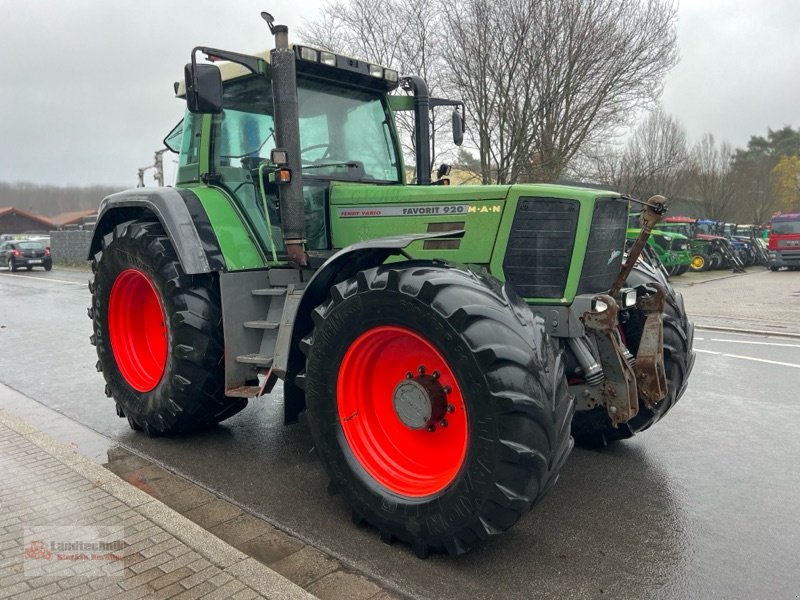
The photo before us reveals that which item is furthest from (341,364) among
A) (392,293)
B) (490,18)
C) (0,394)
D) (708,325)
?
(490,18)

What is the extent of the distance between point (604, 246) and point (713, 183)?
40960 millimetres

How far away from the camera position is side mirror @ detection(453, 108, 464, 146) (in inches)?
223

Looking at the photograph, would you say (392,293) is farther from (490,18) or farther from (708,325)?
(490,18)

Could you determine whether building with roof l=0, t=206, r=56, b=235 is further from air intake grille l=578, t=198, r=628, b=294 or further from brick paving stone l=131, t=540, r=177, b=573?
air intake grille l=578, t=198, r=628, b=294

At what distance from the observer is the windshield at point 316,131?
4680 millimetres

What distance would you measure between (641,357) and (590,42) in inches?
688

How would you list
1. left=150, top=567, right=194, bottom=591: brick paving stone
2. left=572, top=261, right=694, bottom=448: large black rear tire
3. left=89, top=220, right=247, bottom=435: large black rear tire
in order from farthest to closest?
left=89, top=220, right=247, bottom=435: large black rear tire → left=572, top=261, right=694, bottom=448: large black rear tire → left=150, top=567, right=194, bottom=591: brick paving stone

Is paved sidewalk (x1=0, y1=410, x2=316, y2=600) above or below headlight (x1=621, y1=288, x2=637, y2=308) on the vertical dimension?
below

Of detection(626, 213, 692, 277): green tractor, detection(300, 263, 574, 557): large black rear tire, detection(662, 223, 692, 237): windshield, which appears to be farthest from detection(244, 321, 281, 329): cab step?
detection(662, 223, 692, 237): windshield

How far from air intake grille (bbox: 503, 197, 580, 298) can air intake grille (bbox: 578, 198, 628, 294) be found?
133 mm

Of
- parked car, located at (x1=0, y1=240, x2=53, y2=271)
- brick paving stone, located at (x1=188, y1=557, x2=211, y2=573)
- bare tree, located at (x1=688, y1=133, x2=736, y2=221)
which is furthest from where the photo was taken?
bare tree, located at (x1=688, y1=133, x2=736, y2=221)

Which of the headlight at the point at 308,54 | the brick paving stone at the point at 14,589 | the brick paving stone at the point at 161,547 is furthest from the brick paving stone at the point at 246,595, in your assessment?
the headlight at the point at 308,54

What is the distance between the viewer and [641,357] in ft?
12.8

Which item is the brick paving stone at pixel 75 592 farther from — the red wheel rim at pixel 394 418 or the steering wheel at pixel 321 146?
the steering wheel at pixel 321 146
